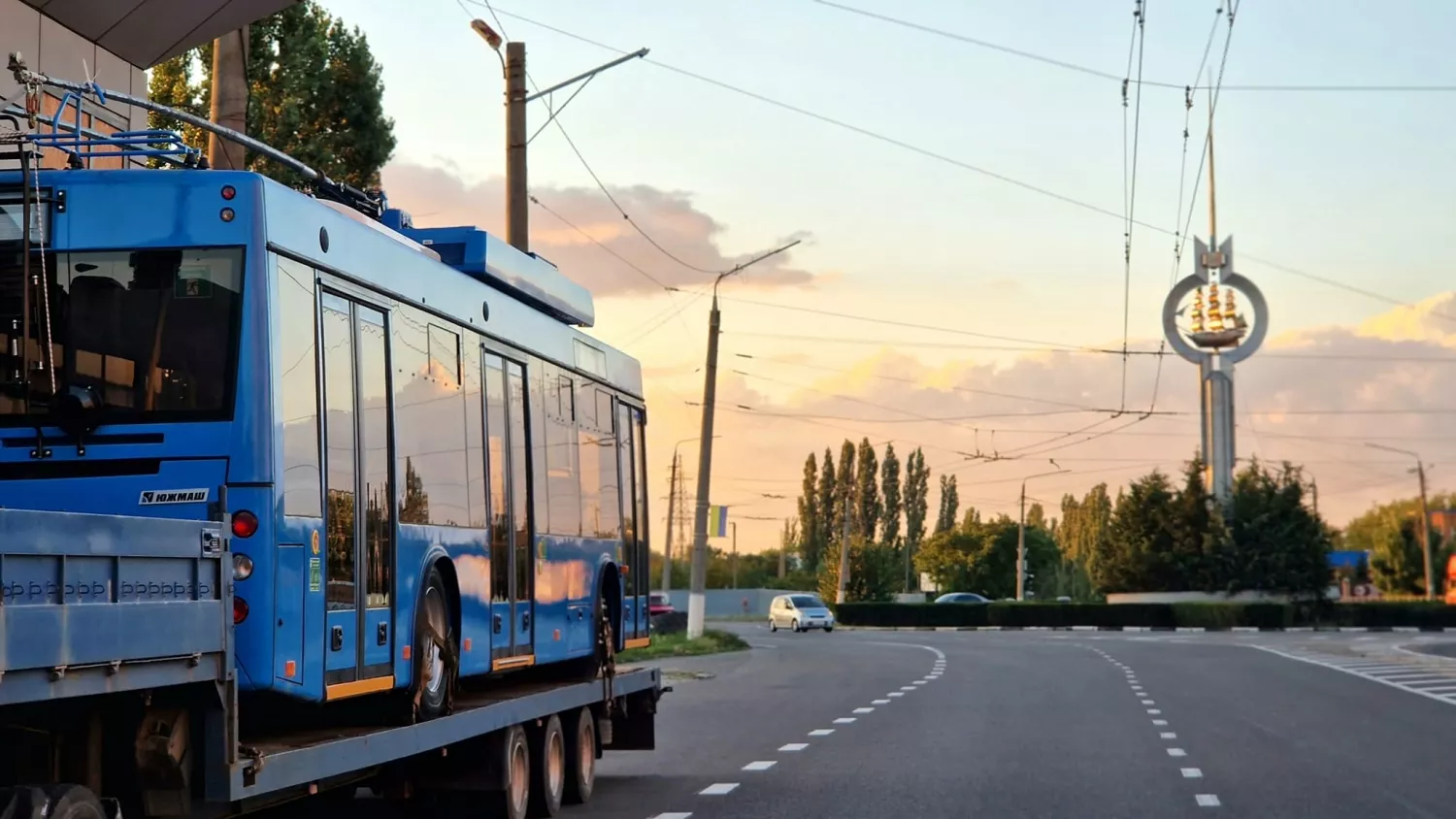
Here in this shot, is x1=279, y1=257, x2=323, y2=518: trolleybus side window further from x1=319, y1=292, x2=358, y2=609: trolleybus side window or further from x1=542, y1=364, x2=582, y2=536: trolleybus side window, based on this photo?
x1=542, y1=364, x2=582, y2=536: trolleybus side window

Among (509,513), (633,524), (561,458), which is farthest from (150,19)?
(509,513)

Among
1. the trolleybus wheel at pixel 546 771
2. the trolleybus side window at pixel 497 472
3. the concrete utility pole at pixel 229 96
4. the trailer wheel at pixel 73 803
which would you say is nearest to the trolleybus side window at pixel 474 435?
the trolleybus side window at pixel 497 472

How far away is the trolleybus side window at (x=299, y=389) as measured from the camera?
917 cm

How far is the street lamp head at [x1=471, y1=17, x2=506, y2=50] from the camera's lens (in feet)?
83.3

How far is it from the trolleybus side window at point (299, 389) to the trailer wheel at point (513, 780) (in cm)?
352

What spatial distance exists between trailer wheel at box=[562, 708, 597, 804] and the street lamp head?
12.8 meters

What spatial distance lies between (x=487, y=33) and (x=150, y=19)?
18.1ft

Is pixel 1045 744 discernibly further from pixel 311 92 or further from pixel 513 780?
pixel 311 92

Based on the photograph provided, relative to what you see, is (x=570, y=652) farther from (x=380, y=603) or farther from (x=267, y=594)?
(x=267, y=594)

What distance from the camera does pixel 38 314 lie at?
29.1 feet

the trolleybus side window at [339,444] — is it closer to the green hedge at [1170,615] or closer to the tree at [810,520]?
the green hedge at [1170,615]

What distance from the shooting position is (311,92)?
38.6 meters

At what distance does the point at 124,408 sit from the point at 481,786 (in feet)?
14.5

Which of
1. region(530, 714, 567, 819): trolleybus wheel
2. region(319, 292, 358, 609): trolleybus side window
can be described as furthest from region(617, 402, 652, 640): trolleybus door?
region(319, 292, 358, 609): trolleybus side window
